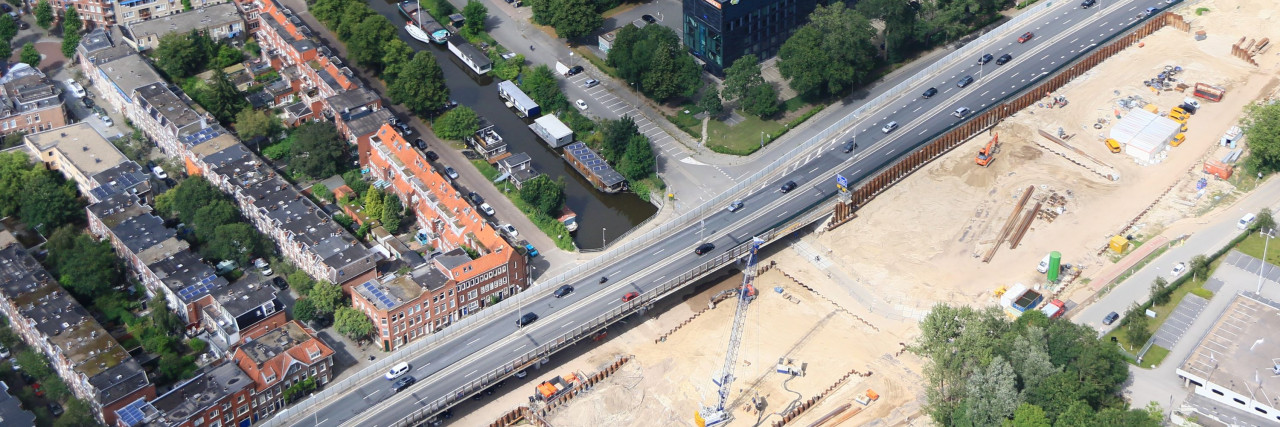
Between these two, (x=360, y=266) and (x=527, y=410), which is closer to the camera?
(x=527, y=410)

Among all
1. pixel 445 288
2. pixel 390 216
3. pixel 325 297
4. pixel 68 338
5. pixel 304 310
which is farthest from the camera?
pixel 390 216

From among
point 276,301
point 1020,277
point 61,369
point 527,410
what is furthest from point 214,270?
point 1020,277

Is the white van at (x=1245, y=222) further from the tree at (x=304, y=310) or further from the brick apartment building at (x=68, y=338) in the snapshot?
the brick apartment building at (x=68, y=338)

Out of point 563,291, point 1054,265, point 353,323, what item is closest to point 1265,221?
point 1054,265

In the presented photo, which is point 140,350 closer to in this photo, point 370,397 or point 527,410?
point 370,397

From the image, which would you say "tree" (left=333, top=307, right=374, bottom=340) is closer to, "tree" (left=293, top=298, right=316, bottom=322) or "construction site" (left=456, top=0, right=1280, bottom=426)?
"tree" (left=293, top=298, right=316, bottom=322)

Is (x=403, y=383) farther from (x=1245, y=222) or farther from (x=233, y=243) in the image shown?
(x=1245, y=222)
